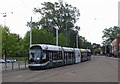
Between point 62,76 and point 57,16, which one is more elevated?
point 57,16

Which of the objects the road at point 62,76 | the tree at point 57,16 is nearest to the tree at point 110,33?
the tree at point 57,16

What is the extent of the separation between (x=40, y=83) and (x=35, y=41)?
176ft

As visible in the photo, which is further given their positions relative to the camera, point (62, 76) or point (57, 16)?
point (57, 16)

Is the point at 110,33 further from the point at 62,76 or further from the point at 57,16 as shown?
the point at 62,76

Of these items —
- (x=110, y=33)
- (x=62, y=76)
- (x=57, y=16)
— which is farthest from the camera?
(x=110, y=33)

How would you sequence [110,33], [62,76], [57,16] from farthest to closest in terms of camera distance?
[110,33] → [57,16] → [62,76]

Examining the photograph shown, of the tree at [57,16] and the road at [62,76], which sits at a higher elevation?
the tree at [57,16]

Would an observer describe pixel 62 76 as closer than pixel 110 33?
Yes

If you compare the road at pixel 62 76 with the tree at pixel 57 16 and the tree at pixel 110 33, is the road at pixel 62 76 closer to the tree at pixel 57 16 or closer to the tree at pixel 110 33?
the tree at pixel 57 16

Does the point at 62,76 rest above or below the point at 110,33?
below

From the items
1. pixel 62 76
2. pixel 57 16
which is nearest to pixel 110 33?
pixel 57 16

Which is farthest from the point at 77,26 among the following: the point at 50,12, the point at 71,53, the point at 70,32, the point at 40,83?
the point at 40,83

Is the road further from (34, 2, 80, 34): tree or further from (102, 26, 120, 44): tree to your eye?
(102, 26, 120, 44): tree

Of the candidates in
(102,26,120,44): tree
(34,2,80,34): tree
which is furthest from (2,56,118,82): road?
(102,26,120,44): tree
